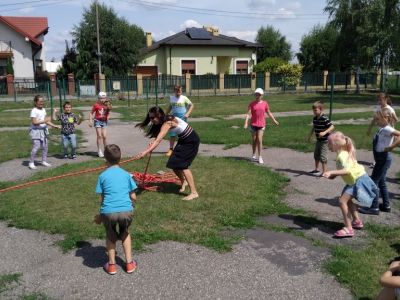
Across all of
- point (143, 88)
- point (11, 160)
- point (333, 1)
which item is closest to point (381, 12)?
point (333, 1)

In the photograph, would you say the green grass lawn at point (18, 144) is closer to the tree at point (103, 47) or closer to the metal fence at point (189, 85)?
the metal fence at point (189, 85)

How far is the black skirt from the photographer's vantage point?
22.0 feet

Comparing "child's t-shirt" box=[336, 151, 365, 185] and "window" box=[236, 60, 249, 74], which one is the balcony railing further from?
"child's t-shirt" box=[336, 151, 365, 185]

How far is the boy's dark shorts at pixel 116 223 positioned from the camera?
172 inches

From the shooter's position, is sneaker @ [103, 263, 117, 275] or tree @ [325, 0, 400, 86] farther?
tree @ [325, 0, 400, 86]

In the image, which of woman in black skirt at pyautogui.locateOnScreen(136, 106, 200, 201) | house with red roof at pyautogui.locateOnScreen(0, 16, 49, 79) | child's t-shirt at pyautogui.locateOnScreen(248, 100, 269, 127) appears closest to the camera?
woman in black skirt at pyautogui.locateOnScreen(136, 106, 200, 201)

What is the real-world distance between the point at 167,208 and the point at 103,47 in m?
42.7

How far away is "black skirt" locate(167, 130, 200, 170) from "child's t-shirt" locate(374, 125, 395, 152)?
2678 mm

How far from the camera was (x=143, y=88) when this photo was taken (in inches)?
1468

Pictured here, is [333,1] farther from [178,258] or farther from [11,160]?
[178,258]

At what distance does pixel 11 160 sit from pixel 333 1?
110ft

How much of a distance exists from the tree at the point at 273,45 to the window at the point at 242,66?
45.9ft

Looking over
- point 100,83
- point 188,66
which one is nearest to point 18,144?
point 100,83

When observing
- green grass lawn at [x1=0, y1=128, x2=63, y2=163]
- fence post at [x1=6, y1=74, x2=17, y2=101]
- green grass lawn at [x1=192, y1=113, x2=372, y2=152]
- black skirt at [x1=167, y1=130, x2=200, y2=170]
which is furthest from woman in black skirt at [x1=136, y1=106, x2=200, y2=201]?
fence post at [x1=6, y1=74, x2=17, y2=101]
